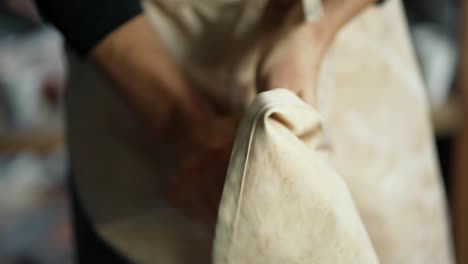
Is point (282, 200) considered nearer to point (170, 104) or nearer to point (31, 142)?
point (170, 104)

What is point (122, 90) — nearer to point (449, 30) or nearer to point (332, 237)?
point (332, 237)

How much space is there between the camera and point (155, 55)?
0.45 m

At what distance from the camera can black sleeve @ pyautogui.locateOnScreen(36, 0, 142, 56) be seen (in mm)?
420

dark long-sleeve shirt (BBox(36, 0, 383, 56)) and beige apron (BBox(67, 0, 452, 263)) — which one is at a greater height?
dark long-sleeve shirt (BBox(36, 0, 383, 56))

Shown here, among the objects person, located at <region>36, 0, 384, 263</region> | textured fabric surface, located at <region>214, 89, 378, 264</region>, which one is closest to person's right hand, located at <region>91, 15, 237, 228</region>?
person, located at <region>36, 0, 384, 263</region>

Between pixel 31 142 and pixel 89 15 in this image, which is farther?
pixel 31 142

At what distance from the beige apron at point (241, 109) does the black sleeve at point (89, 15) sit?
0.13ft

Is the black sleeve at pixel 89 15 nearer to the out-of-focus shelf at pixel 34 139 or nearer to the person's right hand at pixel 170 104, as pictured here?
the person's right hand at pixel 170 104

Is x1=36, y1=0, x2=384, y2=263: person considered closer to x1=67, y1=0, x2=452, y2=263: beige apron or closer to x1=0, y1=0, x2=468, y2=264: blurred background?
x1=67, y1=0, x2=452, y2=263: beige apron

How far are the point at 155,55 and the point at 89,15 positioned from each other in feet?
0.19

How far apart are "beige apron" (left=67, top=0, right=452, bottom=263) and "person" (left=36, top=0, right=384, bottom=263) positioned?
0.02 m

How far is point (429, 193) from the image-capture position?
53 cm

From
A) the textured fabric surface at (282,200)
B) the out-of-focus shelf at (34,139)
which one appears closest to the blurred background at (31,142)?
the out-of-focus shelf at (34,139)

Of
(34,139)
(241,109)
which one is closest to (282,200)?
(241,109)
